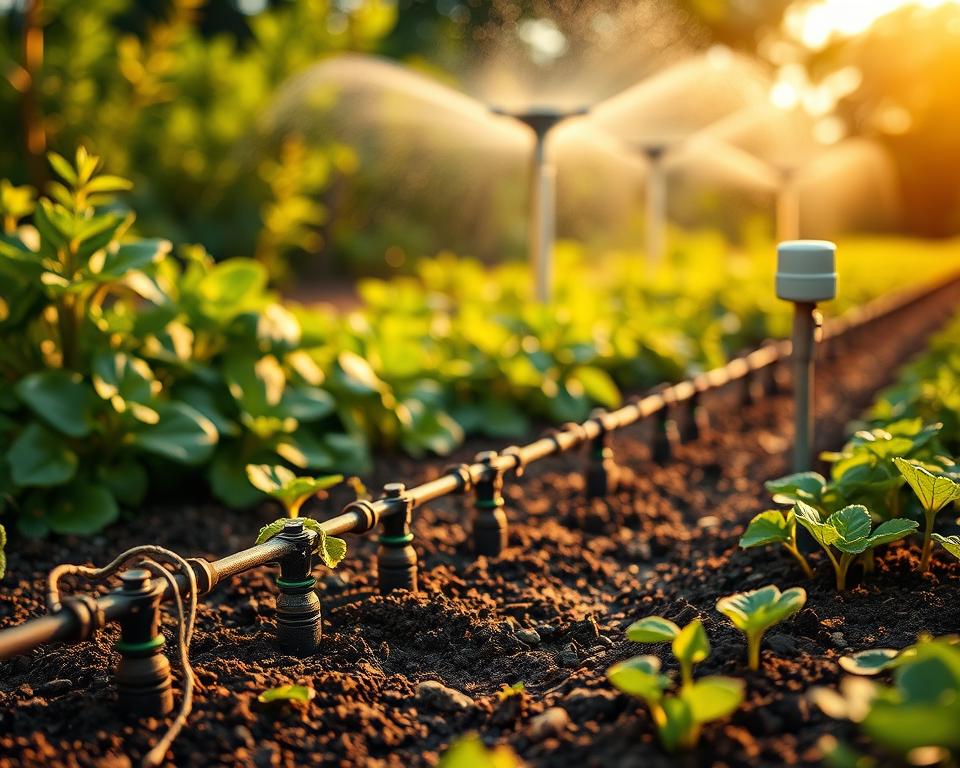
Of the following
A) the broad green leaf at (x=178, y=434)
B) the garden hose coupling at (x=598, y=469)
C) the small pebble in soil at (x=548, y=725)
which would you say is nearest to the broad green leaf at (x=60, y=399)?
the broad green leaf at (x=178, y=434)

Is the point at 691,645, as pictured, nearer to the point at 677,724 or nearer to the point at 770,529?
the point at 677,724

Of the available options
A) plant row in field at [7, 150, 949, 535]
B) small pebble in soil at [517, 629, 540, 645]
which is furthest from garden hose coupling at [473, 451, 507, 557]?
plant row in field at [7, 150, 949, 535]

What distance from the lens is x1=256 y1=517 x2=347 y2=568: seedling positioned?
7.04 feet

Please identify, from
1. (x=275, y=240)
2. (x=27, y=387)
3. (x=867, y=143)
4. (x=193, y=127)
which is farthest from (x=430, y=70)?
(x=867, y=143)

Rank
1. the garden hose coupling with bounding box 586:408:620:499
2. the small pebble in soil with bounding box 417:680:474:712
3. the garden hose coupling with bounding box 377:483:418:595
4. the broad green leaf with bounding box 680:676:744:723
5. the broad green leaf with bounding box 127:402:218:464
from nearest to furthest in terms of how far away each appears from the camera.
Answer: the broad green leaf with bounding box 680:676:744:723
the small pebble in soil with bounding box 417:680:474:712
the garden hose coupling with bounding box 377:483:418:595
the broad green leaf with bounding box 127:402:218:464
the garden hose coupling with bounding box 586:408:620:499

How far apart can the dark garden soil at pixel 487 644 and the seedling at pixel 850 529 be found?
0.44 feet

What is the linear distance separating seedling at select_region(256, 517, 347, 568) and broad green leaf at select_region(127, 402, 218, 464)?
840 millimetres

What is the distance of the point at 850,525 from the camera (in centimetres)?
215

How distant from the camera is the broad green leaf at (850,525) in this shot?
2.12 meters

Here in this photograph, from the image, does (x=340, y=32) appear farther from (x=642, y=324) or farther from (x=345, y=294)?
(x=642, y=324)

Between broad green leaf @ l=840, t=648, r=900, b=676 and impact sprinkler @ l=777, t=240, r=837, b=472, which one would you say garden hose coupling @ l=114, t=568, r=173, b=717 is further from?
impact sprinkler @ l=777, t=240, r=837, b=472

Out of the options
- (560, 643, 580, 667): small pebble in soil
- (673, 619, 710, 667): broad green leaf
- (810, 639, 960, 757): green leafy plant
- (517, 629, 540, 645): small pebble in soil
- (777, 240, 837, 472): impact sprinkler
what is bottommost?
(517, 629, 540, 645): small pebble in soil

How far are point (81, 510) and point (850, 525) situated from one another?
1.94 metres

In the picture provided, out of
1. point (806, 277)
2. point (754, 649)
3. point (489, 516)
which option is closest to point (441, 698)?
point (754, 649)
